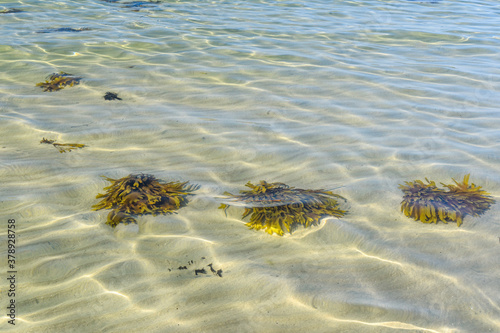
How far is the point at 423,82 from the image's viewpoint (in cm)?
528

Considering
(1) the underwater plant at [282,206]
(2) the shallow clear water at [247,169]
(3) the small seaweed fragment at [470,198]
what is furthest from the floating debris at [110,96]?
(3) the small seaweed fragment at [470,198]

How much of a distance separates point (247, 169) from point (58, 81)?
2848 millimetres

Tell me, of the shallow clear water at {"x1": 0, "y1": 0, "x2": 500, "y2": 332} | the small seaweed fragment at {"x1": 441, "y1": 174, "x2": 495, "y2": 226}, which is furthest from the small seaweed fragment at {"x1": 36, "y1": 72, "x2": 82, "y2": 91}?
the small seaweed fragment at {"x1": 441, "y1": 174, "x2": 495, "y2": 226}

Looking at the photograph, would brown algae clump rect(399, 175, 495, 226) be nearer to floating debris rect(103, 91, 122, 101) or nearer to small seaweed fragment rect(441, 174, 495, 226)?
small seaweed fragment rect(441, 174, 495, 226)

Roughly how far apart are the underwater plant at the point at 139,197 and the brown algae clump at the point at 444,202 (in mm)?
1499

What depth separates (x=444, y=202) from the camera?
2.90 meters

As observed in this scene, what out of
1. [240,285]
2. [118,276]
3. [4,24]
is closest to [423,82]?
[240,285]

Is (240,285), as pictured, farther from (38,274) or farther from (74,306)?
(38,274)

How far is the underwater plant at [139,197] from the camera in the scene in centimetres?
279

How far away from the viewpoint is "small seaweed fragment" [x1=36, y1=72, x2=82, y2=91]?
4867 mm

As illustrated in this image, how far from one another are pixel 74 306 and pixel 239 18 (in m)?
7.52

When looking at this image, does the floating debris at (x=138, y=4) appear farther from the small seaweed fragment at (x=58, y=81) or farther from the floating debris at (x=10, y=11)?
the small seaweed fragment at (x=58, y=81)

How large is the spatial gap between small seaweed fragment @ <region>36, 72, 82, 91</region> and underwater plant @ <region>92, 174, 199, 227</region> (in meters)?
2.32

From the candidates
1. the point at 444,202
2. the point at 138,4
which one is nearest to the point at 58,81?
the point at 444,202
